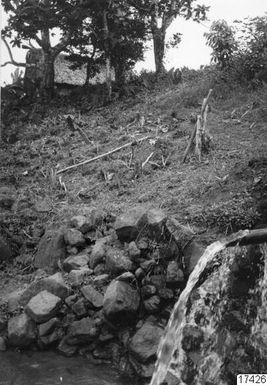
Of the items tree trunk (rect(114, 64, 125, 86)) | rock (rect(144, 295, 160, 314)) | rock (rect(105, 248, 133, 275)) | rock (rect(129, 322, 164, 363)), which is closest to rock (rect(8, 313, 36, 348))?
rock (rect(105, 248, 133, 275))

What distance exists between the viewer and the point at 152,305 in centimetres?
490

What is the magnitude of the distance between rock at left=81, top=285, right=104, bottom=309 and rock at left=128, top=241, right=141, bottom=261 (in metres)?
0.59

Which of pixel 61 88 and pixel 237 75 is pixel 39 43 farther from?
pixel 237 75

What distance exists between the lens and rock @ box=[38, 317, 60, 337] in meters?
5.08

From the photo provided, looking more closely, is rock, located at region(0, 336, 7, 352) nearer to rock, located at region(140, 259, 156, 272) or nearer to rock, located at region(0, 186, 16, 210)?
rock, located at region(140, 259, 156, 272)

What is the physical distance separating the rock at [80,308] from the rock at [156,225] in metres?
1.14

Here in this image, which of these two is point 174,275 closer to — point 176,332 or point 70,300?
point 176,332

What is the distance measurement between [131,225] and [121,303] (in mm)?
1174

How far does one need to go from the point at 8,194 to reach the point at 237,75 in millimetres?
7017

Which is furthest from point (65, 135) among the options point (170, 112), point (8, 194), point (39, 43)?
point (39, 43)

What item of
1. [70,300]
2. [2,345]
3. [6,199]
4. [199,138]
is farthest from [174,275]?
[6,199]

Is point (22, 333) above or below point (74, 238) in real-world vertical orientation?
below

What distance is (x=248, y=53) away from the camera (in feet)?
39.3

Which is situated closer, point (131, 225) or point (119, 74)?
point (131, 225)
